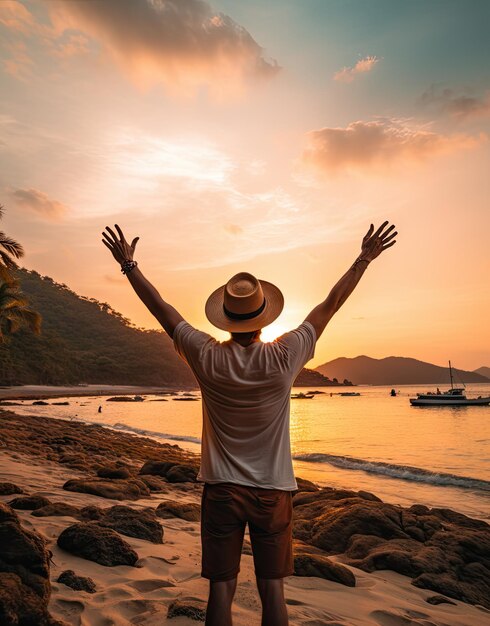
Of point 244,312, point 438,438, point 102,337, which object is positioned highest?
point 102,337

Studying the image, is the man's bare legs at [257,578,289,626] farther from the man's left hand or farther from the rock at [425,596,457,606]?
the rock at [425,596,457,606]

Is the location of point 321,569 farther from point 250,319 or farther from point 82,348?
point 82,348

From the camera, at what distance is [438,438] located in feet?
102

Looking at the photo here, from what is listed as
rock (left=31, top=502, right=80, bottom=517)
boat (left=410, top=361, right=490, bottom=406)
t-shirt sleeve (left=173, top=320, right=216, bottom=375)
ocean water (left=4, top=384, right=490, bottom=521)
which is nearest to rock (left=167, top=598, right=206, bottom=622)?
t-shirt sleeve (left=173, top=320, right=216, bottom=375)

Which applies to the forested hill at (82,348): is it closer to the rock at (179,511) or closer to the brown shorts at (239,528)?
the rock at (179,511)

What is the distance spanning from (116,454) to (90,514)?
34.0ft

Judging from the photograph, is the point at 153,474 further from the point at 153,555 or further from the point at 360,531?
the point at 153,555

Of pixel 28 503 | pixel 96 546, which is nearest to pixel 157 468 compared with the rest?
pixel 28 503

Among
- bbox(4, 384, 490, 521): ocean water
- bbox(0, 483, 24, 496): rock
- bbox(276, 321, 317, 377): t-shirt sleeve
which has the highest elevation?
bbox(276, 321, 317, 377): t-shirt sleeve

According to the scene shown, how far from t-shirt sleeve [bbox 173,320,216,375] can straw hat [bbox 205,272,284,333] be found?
0.13 m

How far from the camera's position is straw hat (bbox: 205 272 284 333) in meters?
2.48

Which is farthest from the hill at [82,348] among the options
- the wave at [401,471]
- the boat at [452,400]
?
the wave at [401,471]

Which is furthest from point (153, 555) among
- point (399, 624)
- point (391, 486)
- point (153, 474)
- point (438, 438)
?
point (438, 438)

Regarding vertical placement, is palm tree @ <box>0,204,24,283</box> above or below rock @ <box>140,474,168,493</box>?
above
